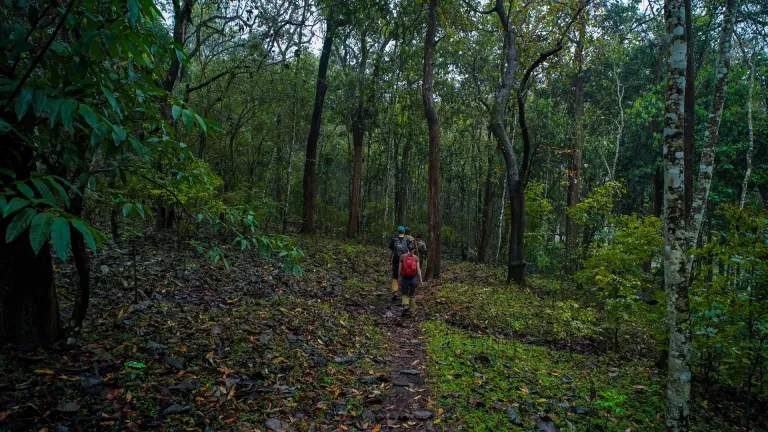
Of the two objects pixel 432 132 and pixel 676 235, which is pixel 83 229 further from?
pixel 432 132

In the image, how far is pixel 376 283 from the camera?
40.5 feet

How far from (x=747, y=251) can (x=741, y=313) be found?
79cm

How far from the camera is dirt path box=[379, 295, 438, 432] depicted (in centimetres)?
443

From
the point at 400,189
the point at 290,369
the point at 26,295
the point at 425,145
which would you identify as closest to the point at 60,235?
the point at 26,295

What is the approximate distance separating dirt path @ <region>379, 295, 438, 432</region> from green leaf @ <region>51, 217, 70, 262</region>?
3662 millimetres

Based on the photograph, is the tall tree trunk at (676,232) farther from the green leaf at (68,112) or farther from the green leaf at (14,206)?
the green leaf at (14,206)

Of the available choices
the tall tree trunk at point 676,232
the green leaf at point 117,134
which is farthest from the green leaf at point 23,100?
the tall tree trunk at point 676,232

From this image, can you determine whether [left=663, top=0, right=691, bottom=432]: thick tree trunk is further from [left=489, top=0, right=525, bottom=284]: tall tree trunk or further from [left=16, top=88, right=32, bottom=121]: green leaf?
[left=489, top=0, right=525, bottom=284]: tall tree trunk

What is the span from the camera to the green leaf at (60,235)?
60.6 inches

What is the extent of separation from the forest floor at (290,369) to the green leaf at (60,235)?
8.08 ft

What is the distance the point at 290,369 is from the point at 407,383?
63.4 inches

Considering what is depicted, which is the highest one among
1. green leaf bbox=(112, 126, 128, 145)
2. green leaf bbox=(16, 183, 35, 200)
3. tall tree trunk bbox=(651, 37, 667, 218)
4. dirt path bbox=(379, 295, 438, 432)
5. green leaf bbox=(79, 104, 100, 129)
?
tall tree trunk bbox=(651, 37, 667, 218)

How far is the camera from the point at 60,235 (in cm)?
159

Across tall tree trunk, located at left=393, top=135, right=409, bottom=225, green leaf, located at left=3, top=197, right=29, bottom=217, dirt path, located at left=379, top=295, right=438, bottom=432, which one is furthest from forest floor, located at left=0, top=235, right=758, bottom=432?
tall tree trunk, located at left=393, top=135, right=409, bottom=225
